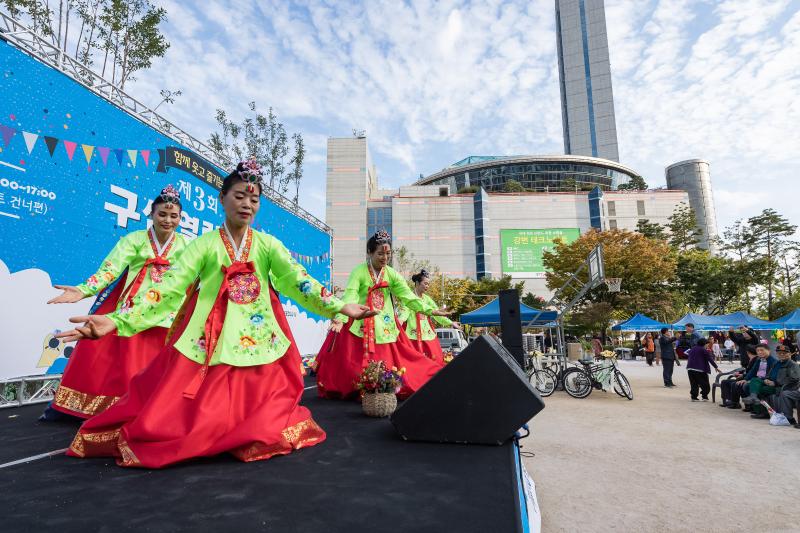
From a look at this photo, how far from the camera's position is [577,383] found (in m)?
7.95

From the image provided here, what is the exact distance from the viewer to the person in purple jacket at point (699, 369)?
7574 millimetres

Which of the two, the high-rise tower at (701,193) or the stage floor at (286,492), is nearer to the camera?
the stage floor at (286,492)

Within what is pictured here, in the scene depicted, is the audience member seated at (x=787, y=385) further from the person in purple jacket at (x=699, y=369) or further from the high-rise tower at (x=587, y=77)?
the high-rise tower at (x=587, y=77)

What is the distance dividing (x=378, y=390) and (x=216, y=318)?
4.78 feet

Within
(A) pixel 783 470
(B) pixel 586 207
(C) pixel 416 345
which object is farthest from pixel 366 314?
(B) pixel 586 207

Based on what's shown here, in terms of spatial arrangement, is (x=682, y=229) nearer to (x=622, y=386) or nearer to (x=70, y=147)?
(x=622, y=386)

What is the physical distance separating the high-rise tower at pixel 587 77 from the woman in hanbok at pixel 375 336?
7097 centimetres

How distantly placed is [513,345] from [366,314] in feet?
16.7

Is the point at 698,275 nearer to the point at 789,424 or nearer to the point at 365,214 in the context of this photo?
the point at 789,424

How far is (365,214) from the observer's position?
4503cm

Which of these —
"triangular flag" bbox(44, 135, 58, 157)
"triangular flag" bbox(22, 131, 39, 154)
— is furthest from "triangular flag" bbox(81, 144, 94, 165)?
"triangular flag" bbox(22, 131, 39, 154)

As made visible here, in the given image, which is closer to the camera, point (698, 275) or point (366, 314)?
point (366, 314)

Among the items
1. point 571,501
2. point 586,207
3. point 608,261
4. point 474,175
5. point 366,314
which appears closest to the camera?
point 366,314

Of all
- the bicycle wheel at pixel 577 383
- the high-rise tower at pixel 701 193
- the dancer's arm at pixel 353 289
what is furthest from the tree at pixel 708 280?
the high-rise tower at pixel 701 193
